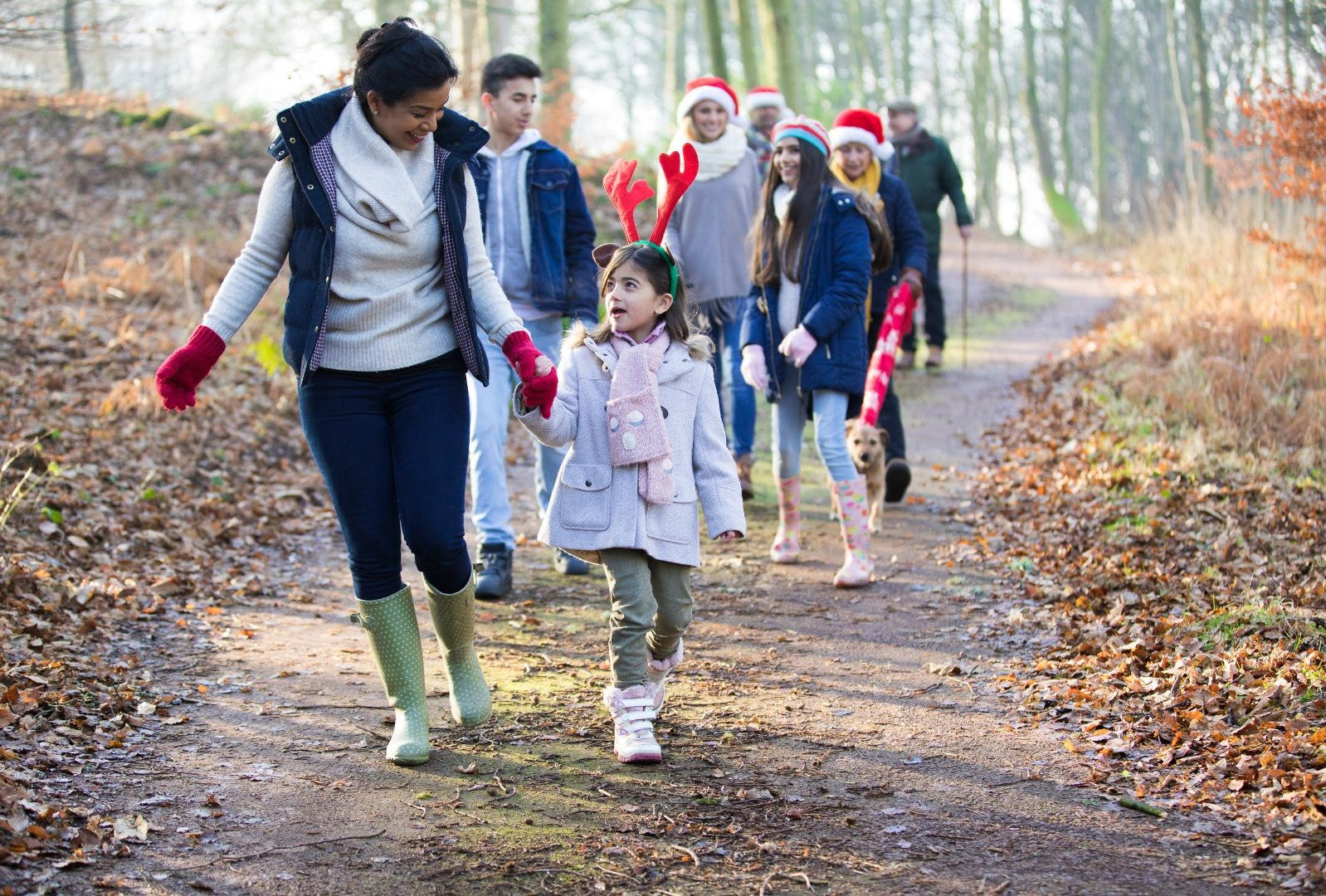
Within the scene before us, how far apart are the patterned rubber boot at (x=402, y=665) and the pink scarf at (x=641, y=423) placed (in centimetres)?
89

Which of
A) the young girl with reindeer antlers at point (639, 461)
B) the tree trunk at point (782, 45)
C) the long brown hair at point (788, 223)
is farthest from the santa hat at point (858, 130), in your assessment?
the tree trunk at point (782, 45)

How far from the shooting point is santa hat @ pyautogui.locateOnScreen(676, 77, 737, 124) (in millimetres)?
Answer: 7957

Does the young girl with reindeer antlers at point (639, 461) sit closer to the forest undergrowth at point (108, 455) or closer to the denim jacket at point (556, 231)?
the forest undergrowth at point (108, 455)

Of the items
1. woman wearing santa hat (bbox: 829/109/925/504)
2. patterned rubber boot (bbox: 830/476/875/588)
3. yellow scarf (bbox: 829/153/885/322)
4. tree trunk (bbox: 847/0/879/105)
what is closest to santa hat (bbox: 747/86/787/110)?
woman wearing santa hat (bbox: 829/109/925/504)

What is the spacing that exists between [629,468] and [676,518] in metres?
0.24

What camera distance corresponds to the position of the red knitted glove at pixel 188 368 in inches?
150

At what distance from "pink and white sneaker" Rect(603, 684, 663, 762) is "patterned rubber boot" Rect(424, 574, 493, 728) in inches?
20.2

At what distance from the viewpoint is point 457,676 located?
451 cm

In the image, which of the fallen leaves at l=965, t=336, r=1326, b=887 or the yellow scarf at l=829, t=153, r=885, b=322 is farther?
the yellow scarf at l=829, t=153, r=885, b=322

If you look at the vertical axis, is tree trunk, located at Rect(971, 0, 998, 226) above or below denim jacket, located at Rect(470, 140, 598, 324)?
above

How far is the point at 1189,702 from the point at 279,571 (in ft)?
16.1

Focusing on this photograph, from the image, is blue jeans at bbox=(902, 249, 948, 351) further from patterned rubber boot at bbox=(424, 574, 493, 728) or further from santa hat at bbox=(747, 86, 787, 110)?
patterned rubber boot at bbox=(424, 574, 493, 728)

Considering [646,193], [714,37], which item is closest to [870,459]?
[646,193]

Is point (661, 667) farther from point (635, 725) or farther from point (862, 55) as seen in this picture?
point (862, 55)
